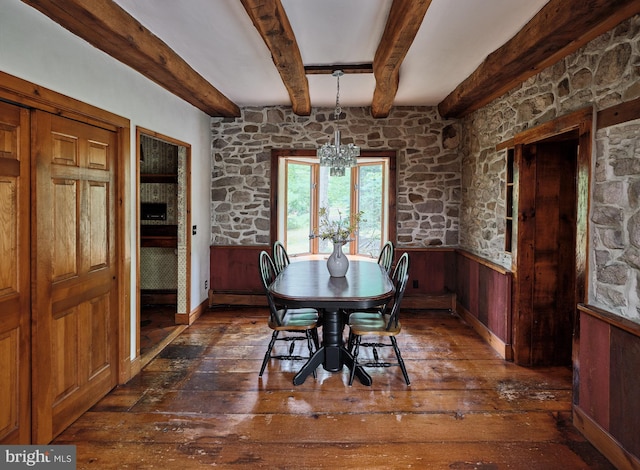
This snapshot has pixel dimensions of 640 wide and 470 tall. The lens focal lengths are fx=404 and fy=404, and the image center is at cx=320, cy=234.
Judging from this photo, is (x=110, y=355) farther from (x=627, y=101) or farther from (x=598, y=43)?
(x=598, y=43)

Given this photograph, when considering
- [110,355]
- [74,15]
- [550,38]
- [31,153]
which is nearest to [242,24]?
[74,15]

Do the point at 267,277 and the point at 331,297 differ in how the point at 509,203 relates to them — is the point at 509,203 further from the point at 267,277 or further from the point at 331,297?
the point at 267,277

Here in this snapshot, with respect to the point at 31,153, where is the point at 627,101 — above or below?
above

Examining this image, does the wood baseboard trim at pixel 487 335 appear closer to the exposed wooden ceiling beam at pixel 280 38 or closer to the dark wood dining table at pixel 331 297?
the dark wood dining table at pixel 331 297

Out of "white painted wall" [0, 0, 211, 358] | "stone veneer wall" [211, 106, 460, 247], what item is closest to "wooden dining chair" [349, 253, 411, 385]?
"white painted wall" [0, 0, 211, 358]

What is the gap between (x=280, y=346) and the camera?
390 cm

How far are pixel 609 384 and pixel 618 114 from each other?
1.50 m

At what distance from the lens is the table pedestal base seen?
10.2 ft

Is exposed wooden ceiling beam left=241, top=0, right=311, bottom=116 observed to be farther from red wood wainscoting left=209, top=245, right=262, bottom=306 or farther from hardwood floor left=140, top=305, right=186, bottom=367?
hardwood floor left=140, top=305, right=186, bottom=367

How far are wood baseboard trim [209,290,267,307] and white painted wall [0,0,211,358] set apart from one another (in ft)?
1.34

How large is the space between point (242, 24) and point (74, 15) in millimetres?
997

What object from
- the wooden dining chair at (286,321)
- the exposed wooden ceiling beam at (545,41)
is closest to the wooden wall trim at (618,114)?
the exposed wooden ceiling beam at (545,41)

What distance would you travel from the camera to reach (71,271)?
8.31 feet

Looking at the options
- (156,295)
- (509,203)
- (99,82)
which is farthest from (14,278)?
(509,203)
